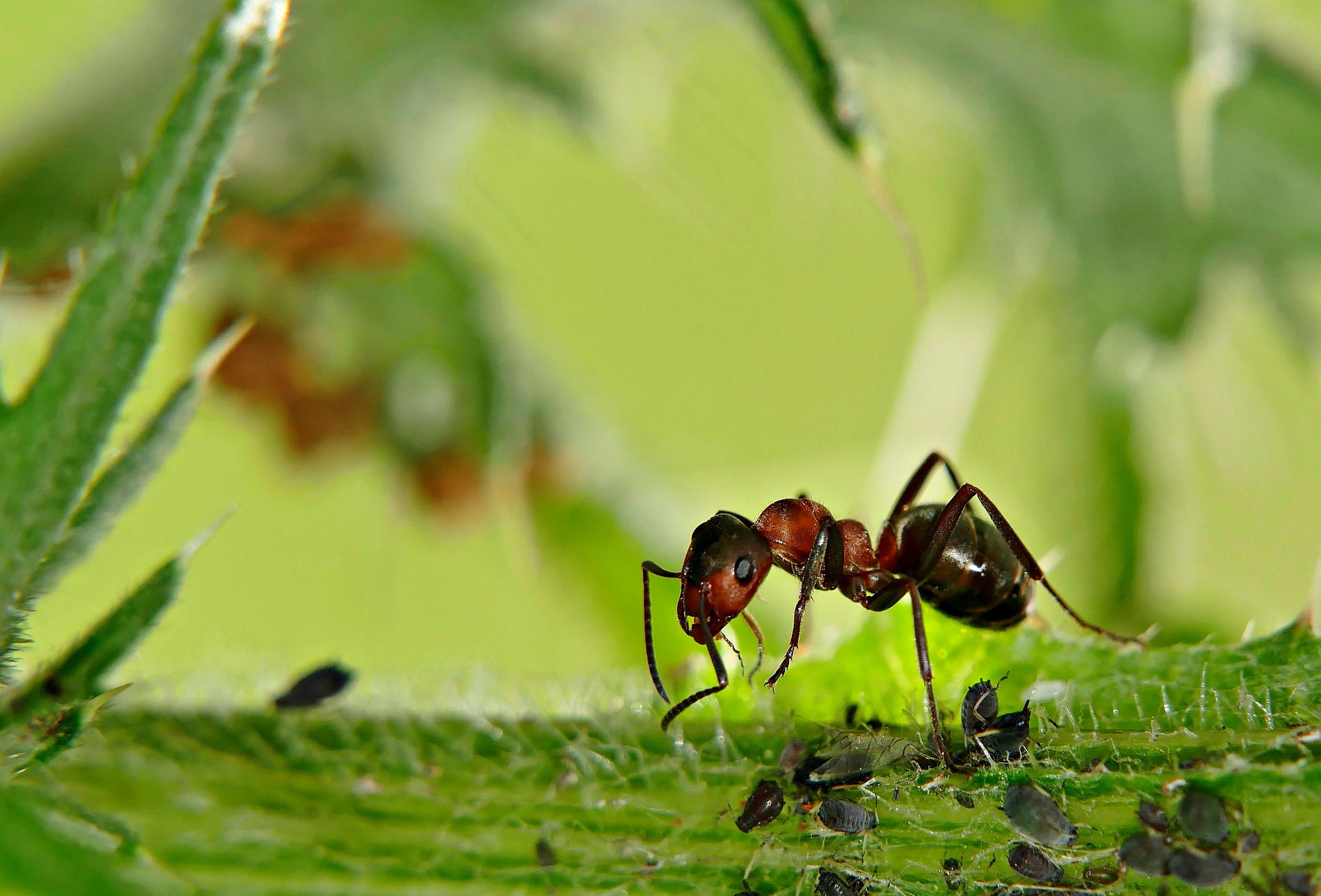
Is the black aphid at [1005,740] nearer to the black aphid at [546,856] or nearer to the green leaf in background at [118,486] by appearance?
the black aphid at [546,856]

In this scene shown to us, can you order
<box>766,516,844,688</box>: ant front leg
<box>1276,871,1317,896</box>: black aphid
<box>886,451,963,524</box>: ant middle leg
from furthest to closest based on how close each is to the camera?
<box>886,451,963,524</box>: ant middle leg, <box>766,516,844,688</box>: ant front leg, <box>1276,871,1317,896</box>: black aphid

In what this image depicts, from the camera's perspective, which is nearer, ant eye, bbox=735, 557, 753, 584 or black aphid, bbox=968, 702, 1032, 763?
black aphid, bbox=968, 702, 1032, 763

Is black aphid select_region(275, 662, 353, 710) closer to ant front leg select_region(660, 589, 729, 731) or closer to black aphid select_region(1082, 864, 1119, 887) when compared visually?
ant front leg select_region(660, 589, 729, 731)

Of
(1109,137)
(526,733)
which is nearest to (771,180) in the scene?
(1109,137)

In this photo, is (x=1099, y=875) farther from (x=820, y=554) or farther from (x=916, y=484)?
(x=916, y=484)

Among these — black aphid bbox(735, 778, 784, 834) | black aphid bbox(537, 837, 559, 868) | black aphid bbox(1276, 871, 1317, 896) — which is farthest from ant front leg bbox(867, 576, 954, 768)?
black aphid bbox(537, 837, 559, 868)

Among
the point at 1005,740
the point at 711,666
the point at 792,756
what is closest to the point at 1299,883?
the point at 1005,740
